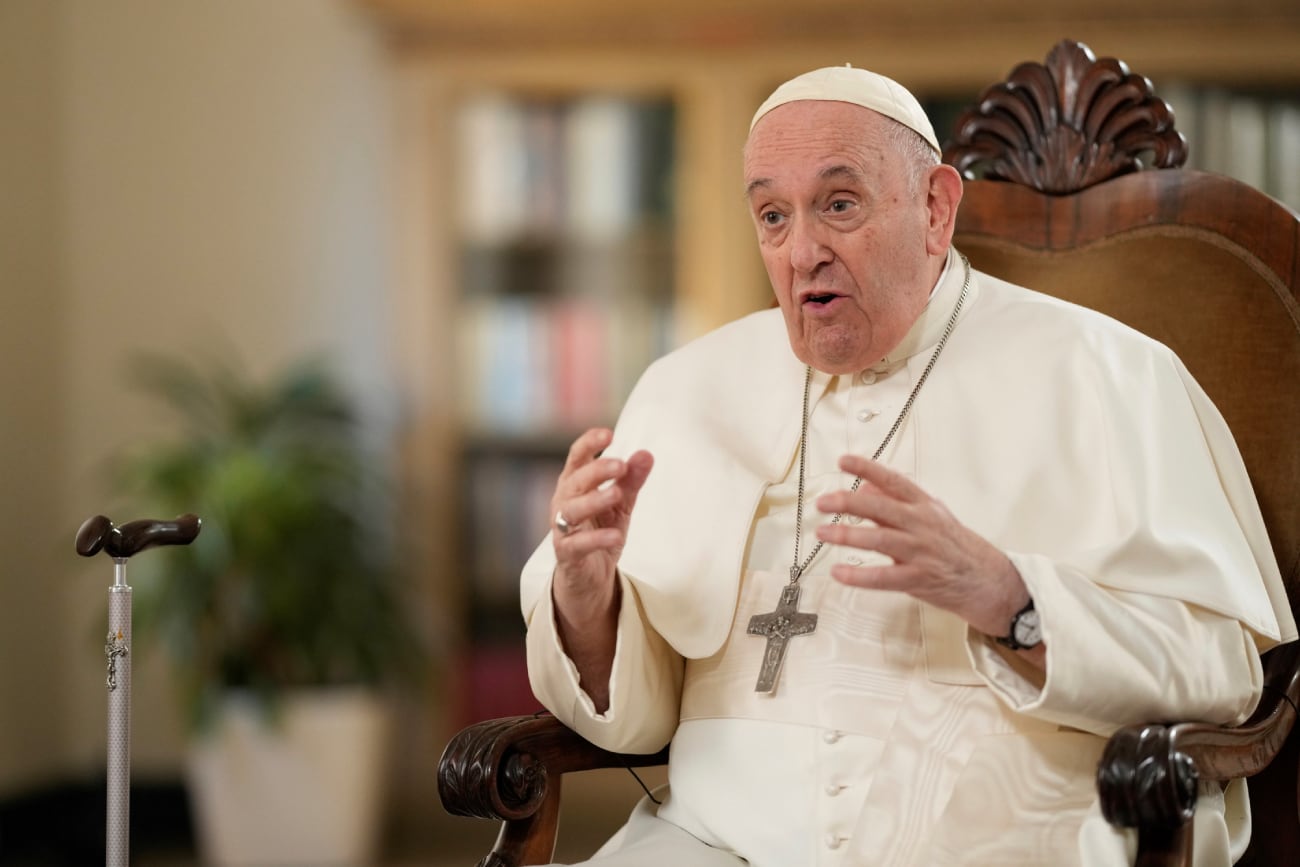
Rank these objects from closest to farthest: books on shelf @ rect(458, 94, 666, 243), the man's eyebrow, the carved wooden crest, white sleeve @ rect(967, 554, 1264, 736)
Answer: white sleeve @ rect(967, 554, 1264, 736) < the man's eyebrow < the carved wooden crest < books on shelf @ rect(458, 94, 666, 243)

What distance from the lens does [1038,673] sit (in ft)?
5.60

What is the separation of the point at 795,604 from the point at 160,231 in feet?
12.0

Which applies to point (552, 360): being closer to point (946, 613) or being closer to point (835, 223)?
point (835, 223)

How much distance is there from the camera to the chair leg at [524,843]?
187cm

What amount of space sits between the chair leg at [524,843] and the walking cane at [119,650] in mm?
449

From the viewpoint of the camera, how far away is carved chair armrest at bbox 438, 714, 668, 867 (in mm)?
1811

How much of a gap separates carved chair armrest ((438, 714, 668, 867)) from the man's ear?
0.81 meters

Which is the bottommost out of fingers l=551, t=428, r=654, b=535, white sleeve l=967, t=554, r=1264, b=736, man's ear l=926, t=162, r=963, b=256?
white sleeve l=967, t=554, r=1264, b=736

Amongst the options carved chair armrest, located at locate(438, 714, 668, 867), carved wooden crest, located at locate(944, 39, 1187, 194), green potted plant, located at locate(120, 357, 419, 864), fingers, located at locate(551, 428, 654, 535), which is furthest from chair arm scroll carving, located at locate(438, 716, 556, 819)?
green potted plant, located at locate(120, 357, 419, 864)

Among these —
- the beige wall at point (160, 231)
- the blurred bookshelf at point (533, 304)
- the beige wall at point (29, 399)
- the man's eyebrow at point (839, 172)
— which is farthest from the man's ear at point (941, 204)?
the beige wall at point (29, 399)

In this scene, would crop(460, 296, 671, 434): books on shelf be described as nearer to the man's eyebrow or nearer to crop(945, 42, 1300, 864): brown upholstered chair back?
crop(945, 42, 1300, 864): brown upholstered chair back

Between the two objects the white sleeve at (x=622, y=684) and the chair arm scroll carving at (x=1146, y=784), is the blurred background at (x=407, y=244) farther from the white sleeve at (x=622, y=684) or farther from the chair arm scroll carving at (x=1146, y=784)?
the chair arm scroll carving at (x=1146, y=784)

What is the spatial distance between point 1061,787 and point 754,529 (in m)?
0.54

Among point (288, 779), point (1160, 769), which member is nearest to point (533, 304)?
point (288, 779)
